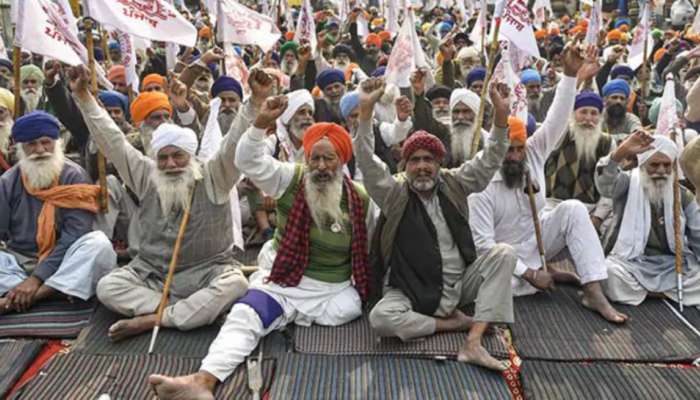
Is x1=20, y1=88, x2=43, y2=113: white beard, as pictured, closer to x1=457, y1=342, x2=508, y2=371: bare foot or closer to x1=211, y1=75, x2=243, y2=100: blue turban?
x1=211, y1=75, x2=243, y2=100: blue turban

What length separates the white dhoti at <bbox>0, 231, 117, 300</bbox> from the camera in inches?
163

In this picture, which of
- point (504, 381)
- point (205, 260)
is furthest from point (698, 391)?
point (205, 260)

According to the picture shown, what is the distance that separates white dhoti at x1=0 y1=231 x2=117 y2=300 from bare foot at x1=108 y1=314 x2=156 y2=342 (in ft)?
1.58

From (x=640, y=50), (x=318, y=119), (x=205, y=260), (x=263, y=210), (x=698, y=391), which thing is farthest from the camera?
(x=640, y=50)

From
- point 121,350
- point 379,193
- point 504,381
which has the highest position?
point 379,193

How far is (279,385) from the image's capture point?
3.35 metres

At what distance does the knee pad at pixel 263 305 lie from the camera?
12.2 ft

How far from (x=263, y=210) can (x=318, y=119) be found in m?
1.16

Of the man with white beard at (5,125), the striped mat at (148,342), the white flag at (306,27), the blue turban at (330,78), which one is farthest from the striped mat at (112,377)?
the white flag at (306,27)

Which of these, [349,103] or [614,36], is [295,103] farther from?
[614,36]

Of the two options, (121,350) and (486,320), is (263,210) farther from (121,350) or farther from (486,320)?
(486,320)

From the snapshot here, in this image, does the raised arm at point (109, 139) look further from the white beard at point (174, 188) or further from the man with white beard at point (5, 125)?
the man with white beard at point (5, 125)

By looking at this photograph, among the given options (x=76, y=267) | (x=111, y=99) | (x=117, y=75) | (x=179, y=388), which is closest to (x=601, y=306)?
(x=179, y=388)

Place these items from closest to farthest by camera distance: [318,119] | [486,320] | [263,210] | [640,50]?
1. [486,320]
2. [263,210]
3. [318,119]
4. [640,50]
